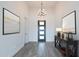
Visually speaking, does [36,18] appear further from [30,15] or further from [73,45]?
[73,45]

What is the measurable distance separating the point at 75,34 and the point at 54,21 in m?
4.33

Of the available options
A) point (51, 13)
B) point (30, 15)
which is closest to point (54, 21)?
point (51, 13)

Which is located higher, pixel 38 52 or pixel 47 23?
pixel 47 23

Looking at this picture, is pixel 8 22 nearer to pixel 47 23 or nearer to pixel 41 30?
pixel 41 30

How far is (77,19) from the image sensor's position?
3.70 meters

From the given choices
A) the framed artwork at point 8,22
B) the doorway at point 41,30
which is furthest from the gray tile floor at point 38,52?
the doorway at point 41,30

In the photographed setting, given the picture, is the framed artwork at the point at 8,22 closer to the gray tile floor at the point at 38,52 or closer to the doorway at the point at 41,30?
the gray tile floor at the point at 38,52

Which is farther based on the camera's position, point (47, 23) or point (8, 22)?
point (47, 23)

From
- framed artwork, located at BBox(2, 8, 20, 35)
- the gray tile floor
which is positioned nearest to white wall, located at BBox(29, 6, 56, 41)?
the gray tile floor

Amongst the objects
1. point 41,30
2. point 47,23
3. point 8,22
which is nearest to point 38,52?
point 8,22

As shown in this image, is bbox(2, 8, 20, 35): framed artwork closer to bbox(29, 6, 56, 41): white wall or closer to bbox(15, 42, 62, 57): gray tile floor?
bbox(15, 42, 62, 57): gray tile floor

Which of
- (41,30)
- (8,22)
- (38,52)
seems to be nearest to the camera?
(8,22)

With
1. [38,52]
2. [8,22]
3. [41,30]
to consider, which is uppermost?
[8,22]

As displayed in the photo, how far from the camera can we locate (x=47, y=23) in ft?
26.7
